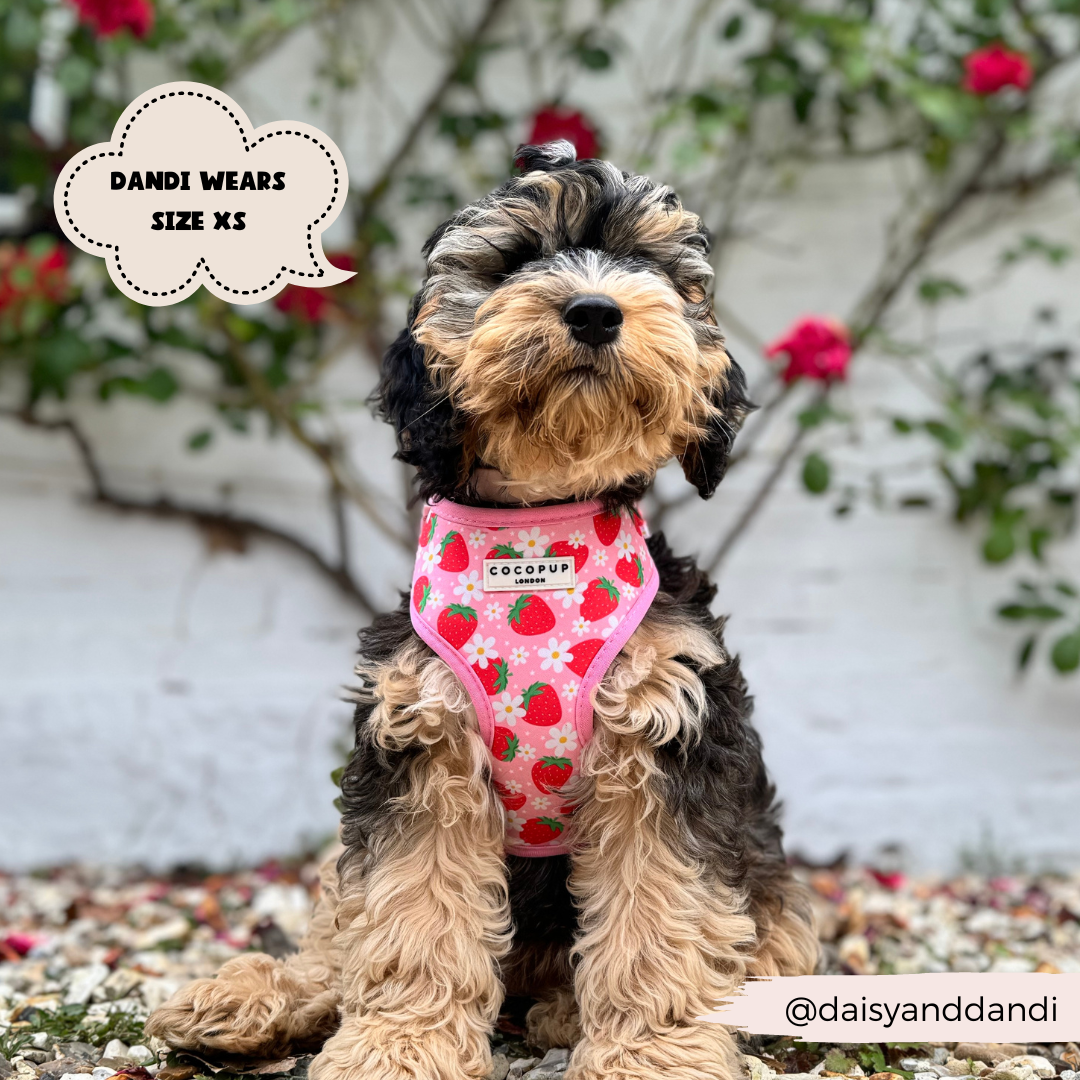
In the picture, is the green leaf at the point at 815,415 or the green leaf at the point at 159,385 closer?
the green leaf at the point at 815,415

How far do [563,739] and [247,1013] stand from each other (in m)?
0.96

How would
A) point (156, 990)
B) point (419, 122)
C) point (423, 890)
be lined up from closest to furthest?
1. point (423, 890)
2. point (156, 990)
3. point (419, 122)

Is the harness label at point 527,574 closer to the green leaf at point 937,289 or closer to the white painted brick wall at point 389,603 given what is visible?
the white painted brick wall at point 389,603

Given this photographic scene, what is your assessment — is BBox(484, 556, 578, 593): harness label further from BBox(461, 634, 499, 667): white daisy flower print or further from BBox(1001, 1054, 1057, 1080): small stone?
BBox(1001, 1054, 1057, 1080): small stone

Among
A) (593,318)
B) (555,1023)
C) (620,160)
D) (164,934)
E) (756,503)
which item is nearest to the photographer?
(593,318)

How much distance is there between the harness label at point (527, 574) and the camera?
99.3 inches

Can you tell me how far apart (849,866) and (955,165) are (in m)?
3.30

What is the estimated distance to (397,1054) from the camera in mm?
2336

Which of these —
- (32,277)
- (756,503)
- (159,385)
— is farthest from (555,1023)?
(32,277)

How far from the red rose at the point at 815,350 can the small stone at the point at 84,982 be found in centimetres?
310

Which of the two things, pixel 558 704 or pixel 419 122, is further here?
pixel 419 122

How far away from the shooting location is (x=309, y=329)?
561cm

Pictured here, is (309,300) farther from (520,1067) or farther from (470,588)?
(520,1067)

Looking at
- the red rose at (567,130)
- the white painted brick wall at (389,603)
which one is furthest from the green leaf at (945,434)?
the red rose at (567,130)
